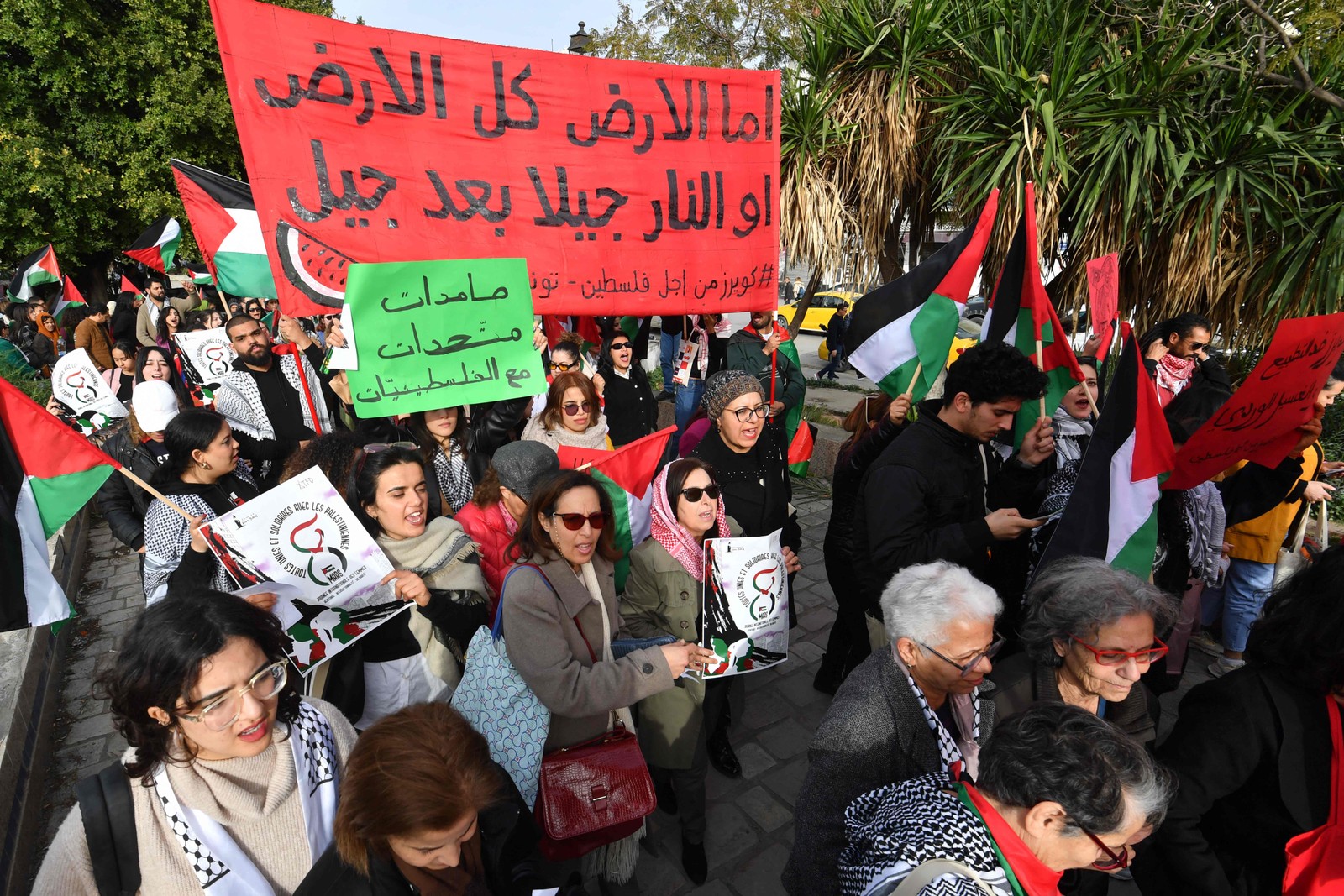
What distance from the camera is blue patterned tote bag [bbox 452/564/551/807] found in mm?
2331

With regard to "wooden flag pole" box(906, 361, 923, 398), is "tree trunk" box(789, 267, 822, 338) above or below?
above

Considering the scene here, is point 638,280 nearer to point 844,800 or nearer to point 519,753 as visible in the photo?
point 519,753

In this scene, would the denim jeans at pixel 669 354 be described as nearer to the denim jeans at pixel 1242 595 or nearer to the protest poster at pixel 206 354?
the protest poster at pixel 206 354

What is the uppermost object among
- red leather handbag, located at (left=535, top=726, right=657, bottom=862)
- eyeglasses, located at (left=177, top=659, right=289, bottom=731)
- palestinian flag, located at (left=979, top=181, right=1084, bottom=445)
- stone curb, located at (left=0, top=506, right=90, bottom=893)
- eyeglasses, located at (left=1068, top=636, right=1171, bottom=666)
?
palestinian flag, located at (left=979, top=181, right=1084, bottom=445)

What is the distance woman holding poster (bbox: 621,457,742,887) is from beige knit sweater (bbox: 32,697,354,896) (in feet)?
4.76

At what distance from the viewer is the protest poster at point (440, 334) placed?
3.45m

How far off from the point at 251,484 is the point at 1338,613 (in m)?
4.20

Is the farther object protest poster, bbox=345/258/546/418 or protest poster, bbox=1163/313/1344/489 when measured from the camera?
protest poster, bbox=345/258/546/418

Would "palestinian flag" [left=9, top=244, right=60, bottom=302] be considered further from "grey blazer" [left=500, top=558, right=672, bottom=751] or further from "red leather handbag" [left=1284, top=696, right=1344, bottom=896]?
"red leather handbag" [left=1284, top=696, right=1344, bottom=896]

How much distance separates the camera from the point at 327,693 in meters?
2.59

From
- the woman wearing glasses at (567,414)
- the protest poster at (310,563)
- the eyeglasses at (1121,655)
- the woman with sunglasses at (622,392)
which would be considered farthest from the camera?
the woman with sunglasses at (622,392)

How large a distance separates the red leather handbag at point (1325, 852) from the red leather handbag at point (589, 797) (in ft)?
5.83

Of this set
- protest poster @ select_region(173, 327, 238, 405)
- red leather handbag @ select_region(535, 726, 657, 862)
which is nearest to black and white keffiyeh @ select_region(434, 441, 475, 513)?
red leather handbag @ select_region(535, 726, 657, 862)

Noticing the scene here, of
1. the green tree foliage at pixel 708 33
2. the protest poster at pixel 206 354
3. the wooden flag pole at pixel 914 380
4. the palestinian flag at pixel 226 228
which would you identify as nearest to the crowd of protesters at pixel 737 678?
the wooden flag pole at pixel 914 380
